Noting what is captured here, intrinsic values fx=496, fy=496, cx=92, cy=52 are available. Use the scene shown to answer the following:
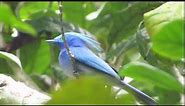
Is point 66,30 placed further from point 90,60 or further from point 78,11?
point 90,60

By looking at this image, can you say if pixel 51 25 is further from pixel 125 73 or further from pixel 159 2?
pixel 125 73

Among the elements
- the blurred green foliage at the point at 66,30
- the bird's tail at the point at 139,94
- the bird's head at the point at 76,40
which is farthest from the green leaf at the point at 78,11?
the bird's tail at the point at 139,94

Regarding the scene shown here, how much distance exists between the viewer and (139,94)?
1.68 metres

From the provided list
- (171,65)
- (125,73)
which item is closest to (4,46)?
(171,65)

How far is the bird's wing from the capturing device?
2.11m

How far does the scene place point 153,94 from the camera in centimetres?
187

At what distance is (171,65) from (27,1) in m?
1.55

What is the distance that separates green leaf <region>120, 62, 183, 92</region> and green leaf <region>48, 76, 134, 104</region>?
0.20 m

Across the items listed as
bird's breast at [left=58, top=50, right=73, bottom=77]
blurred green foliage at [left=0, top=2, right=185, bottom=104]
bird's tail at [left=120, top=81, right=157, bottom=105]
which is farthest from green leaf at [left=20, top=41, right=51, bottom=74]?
bird's tail at [left=120, top=81, right=157, bottom=105]

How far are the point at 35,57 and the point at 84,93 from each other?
2.01m

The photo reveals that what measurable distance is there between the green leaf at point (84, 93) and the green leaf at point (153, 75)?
0.20m

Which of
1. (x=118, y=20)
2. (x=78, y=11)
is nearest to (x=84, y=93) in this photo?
(x=118, y=20)

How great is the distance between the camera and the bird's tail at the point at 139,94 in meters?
1.51

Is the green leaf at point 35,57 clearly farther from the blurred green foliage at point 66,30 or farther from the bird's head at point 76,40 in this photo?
the bird's head at point 76,40
